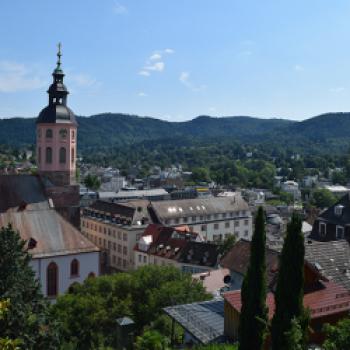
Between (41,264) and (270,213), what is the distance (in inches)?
2958

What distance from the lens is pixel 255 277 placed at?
17.3m

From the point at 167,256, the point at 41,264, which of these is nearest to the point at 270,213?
the point at 167,256

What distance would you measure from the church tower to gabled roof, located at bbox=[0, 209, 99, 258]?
27.6 ft

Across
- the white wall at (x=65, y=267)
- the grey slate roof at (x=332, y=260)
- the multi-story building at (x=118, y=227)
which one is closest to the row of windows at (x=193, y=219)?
the multi-story building at (x=118, y=227)

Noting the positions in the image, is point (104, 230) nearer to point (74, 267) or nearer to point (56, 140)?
point (56, 140)

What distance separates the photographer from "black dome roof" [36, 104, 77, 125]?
49.0 m

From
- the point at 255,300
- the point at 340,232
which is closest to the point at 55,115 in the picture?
the point at 340,232

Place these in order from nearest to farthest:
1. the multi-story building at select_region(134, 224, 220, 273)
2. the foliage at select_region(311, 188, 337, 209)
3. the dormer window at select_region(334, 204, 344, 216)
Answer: the dormer window at select_region(334, 204, 344, 216), the multi-story building at select_region(134, 224, 220, 273), the foliage at select_region(311, 188, 337, 209)

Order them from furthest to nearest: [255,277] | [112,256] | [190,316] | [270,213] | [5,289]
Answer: [270,213] < [112,256] < [5,289] < [190,316] < [255,277]

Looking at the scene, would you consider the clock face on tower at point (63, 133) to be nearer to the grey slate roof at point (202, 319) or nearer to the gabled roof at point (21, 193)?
the gabled roof at point (21, 193)

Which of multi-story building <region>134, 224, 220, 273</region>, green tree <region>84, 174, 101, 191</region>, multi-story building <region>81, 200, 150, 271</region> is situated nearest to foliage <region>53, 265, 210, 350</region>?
multi-story building <region>134, 224, 220, 273</region>

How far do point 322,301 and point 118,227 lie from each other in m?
49.5

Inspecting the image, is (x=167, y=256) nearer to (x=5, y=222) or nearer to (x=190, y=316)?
(x=5, y=222)

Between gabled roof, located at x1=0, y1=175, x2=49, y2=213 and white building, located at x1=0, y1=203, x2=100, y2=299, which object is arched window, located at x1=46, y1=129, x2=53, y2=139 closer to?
gabled roof, located at x1=0, y1=175, x2=49, y2=213
